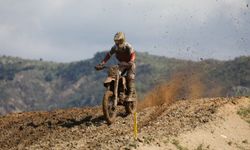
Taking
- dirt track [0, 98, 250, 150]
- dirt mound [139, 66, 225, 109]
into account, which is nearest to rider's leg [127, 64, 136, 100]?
dirt track [0, 98, 250, 150]

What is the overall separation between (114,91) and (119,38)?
2032mm

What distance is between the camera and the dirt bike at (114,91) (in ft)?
60.1

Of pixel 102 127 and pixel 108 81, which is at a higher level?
pixel 108 81

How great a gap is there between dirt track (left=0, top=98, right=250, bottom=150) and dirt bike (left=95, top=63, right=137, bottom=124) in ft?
1.64

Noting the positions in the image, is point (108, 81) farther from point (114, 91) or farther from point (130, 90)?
point (130, 90)

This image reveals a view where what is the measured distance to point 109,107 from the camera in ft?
61.1

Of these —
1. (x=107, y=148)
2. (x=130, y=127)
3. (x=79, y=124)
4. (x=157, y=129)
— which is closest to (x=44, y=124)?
(x=79, y=124)

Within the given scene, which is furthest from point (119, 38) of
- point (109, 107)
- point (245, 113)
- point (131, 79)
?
point (245, 113)

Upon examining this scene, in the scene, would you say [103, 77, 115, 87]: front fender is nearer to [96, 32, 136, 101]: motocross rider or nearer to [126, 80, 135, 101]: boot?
[96, 32, 136, 101]: motocross rider

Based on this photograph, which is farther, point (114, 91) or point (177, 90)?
point (177, 90)

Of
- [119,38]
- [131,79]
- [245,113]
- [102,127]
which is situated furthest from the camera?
[245,113]

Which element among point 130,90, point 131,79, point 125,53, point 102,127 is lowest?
point 102,127

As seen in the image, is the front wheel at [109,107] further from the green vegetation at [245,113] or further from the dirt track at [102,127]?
the green vegetation at [245,113]

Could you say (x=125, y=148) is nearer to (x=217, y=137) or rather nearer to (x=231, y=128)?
(x=217, y=137)
